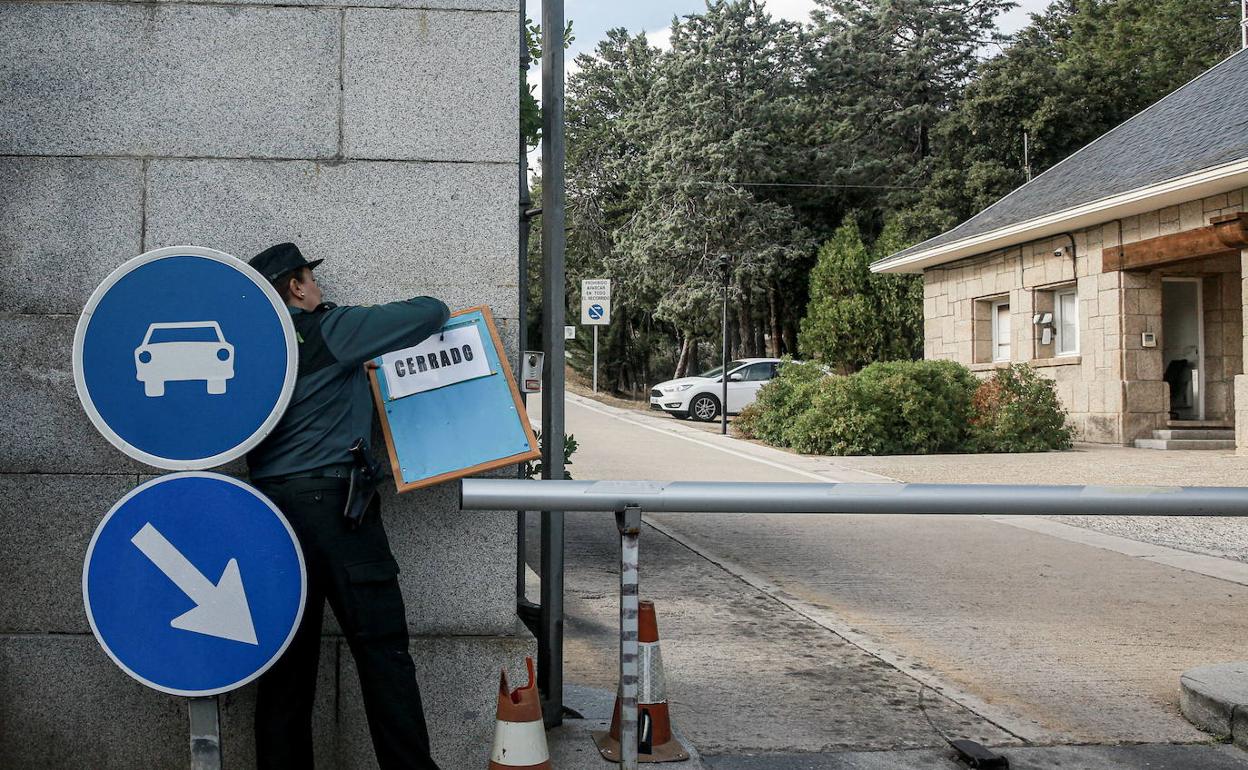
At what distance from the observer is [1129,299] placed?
64.2ft

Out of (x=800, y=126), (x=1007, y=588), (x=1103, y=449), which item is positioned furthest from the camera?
(x=800, y=126)

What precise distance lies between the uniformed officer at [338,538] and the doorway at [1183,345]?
20237mm

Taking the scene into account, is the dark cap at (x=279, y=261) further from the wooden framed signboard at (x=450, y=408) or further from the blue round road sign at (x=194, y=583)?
the blue round road sign at (x=194, y=583)

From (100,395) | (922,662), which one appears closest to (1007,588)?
(922,662)

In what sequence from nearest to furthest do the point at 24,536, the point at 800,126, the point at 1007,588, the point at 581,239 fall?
the point at 24,536 → the point at 1007,588 → the point at 800,126 → the point at 581,239

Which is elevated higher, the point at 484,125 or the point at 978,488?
the point at 484,125

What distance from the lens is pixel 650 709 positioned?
3.63 metres

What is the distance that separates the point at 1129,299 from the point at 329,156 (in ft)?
61.1

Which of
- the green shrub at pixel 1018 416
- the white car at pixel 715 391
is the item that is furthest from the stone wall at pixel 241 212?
the white car at pixel 715 391

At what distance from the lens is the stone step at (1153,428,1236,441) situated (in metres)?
19.1

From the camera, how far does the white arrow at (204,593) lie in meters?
2.91

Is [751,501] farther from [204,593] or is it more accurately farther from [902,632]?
[902,632]

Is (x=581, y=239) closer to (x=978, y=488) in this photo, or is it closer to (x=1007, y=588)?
(x=1007, y=588)

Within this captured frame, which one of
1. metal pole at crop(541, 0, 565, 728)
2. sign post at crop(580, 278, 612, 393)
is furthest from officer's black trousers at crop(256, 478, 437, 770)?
sign post at crop(580, 278, 612, 393)
